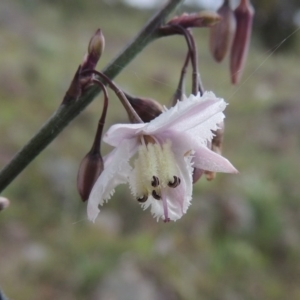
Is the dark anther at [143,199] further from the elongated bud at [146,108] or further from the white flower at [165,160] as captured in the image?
the elongated bud at [146,108]

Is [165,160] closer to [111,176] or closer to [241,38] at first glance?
[111,176]

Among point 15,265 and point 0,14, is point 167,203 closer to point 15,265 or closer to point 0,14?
point 15,265

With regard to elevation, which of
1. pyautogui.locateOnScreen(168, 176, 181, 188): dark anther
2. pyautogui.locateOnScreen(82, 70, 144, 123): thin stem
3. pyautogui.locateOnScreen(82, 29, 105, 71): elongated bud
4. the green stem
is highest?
pyautogui.locateOnScreen(82, 29, 105, 71): elongated bud

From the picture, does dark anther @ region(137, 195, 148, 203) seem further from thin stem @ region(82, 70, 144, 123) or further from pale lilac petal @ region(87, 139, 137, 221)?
thin stem @ region(82, 70, 144, 123)

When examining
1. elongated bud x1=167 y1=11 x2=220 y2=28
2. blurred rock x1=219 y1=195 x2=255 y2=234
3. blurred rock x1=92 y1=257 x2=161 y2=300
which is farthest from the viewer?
blurred rock x1=219 y1=195 x2=255 y2=234

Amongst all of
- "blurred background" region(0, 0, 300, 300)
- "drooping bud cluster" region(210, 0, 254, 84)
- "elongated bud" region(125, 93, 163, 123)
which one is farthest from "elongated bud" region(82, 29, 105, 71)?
"blurred background" region(0, 0, 300, 300)

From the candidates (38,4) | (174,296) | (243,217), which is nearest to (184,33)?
(174,296)

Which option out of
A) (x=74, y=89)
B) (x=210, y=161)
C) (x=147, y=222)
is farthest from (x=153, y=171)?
(x=147, y=222)
